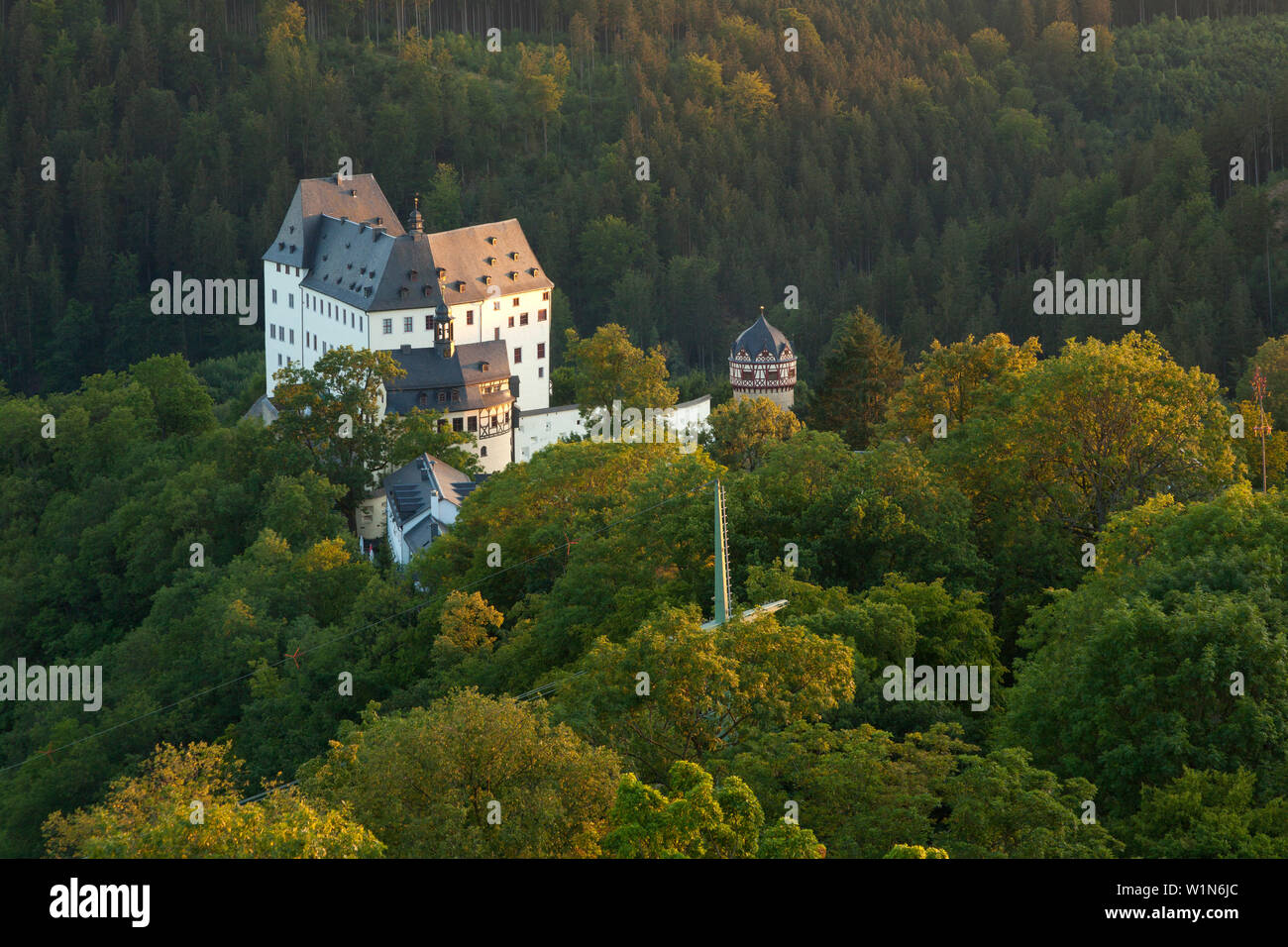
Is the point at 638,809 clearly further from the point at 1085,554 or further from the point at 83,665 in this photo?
the point at 83,665

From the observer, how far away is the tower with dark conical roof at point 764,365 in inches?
3780

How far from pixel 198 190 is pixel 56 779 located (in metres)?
130

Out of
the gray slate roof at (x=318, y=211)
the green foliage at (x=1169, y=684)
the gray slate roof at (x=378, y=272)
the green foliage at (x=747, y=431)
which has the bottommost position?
the green foliage at (x=1169, y=684)

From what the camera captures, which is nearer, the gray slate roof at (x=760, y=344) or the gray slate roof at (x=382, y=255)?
the gray slate roof at (x=760, y=344)

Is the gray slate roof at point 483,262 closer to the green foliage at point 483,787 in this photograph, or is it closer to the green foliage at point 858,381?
the green foliage at point 858,381

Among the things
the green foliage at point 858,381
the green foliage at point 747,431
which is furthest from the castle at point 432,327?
the green foliage at point 747,431

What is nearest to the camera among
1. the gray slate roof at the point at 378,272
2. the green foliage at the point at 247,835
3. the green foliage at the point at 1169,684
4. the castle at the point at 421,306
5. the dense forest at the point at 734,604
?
the green foliage at the point at 247,835

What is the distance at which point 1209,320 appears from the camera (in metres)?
126

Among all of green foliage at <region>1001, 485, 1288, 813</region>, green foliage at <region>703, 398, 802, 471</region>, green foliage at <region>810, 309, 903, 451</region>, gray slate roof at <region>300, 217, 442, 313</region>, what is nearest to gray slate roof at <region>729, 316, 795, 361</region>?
green foliage at <region>810, 309, 903, 451</region>

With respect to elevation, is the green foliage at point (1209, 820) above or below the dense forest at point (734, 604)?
below

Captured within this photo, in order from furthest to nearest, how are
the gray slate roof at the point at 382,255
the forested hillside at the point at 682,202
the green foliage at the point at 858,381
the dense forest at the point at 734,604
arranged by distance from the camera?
the forested hillside at the point at 682,202, the gray slate roof at the point at 382,255, the green foliage at the point at 858,381, the dense forest at the point at 734,604

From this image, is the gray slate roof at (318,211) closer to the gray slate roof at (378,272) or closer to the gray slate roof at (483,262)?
the gray slate roof at (378,272)

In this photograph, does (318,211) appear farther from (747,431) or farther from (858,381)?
(747,431)
